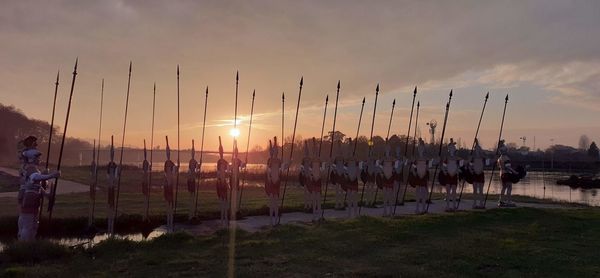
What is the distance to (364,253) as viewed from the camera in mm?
11969

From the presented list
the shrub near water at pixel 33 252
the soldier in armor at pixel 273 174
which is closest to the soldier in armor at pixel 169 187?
the soldier in armor at pixel 273 174

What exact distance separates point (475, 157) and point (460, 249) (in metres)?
10.8

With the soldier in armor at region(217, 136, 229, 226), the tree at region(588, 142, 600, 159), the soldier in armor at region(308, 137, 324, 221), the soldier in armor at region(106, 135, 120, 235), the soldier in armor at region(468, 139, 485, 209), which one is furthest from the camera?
the tree at region(588, 142, 600, 159)

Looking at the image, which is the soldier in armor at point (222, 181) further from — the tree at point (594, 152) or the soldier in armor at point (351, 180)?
the tree at point (594, 152)

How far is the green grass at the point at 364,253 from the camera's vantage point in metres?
10.0

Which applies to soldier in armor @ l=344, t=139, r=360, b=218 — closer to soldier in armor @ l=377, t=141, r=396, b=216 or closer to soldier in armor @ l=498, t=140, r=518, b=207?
soldier in armor @ l=377, t=141, r=396, b=216

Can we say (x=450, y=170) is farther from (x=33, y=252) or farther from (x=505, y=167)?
(x=33, y=252)

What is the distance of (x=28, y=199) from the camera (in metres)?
12.7

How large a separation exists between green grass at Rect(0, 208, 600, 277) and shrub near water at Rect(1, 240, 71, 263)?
25 centimetres

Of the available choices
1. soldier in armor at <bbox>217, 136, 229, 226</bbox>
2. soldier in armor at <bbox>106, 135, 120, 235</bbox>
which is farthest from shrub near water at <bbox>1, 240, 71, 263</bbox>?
soldier in armor at <bbox>217, 136, 229, 226</bbox>

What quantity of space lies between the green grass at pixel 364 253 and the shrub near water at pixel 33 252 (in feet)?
0.82

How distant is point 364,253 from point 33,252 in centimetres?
749

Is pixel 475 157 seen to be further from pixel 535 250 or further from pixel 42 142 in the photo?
pixel 42 142

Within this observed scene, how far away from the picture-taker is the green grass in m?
10.0
